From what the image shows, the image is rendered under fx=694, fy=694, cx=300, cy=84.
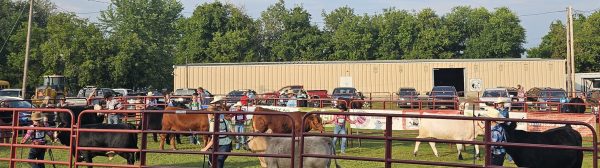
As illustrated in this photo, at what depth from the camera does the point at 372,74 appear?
52344mm

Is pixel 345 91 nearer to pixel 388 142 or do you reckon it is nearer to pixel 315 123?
pixel 315 123

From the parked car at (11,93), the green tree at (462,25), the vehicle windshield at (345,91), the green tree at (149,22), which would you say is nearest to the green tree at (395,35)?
the green tree at (462,25)

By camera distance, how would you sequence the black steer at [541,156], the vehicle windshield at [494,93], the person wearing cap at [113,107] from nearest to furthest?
the black steer at [541,156]
the person wearing cap at [113,107]
the vehicle windshield at [494,93]

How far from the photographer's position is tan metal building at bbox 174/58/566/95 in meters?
50.9

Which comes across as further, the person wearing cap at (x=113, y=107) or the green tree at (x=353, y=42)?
the green tree at (x=353, y=42)

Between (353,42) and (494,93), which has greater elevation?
(353,42)

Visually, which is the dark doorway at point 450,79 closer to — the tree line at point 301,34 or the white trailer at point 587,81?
the white trailer at point 587,81

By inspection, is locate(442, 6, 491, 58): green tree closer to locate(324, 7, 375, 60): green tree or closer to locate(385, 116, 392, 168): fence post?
locate(324, 7, 375, 60): green tree

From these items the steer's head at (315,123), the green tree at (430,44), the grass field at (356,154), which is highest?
the green tree at (430,44)

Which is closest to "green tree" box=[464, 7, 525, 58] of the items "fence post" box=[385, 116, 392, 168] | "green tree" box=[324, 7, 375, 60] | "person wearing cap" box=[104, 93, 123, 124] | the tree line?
the tree line

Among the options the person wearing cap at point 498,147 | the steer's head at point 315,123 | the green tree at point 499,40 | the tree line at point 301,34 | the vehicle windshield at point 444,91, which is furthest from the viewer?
the green tree at point 499,40

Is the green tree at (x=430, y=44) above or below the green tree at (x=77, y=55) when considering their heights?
above

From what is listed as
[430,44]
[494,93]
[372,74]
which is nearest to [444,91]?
[494,93]

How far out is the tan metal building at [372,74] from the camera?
50.9 m
